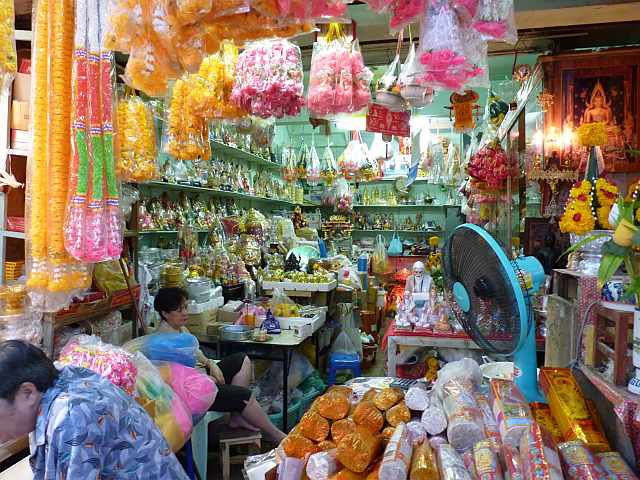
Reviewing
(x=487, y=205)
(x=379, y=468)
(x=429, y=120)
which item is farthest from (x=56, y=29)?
(x=429, y=120)

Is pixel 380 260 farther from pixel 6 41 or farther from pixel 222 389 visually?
pixel 6 41

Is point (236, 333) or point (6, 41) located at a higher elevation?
point (6, 41)

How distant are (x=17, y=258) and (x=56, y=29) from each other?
127 centimetres

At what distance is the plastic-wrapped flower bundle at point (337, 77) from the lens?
2783 millimetres

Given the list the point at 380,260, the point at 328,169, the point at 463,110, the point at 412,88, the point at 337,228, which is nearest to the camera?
the point at 412,88

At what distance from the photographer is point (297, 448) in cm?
149

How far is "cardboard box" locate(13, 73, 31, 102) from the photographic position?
246 cm

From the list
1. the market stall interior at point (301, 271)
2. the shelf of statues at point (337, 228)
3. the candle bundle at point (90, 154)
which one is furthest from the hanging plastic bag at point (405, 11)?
the shelf of statues at point (337, 228)

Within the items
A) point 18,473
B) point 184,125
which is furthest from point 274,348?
point 18,473

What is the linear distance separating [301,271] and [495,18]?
441 centimetres

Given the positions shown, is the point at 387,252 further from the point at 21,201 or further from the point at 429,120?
the point at 21,201

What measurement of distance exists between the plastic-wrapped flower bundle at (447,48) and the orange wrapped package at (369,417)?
128 centimetres

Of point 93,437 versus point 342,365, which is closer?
point 93,437

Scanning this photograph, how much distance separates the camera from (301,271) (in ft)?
19.3
